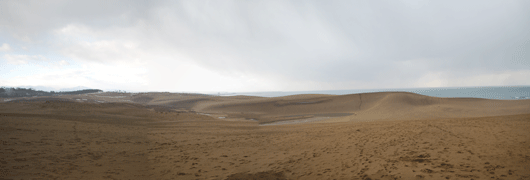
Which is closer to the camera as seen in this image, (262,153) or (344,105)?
(262,153)

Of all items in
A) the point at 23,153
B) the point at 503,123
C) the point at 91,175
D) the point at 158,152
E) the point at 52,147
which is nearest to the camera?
the point at 91,175

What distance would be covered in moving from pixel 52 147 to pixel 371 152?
9993 millimetres

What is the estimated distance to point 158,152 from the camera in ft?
26.0

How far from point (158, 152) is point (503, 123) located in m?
13.9

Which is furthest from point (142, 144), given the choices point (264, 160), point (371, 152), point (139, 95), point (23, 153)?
point (139, 95)

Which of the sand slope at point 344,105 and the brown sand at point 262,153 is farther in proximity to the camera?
the sand slope at point 344,105

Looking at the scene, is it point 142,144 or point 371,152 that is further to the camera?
point 142,144

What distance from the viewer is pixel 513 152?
5.66m

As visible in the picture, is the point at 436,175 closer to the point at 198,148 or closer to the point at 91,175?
the point at 198,148

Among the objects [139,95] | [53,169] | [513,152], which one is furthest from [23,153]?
[139,95]

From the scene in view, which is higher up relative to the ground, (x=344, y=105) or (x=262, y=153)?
(x=344, y=105)

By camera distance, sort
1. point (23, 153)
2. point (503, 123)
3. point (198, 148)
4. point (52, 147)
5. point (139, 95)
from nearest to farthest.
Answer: point (23, 153) → point (52, 147) → point (198, 148) → point (503, 123) → point (139, 95)

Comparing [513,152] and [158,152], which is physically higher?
[513,152]

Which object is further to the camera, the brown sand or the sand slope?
the sand slope
